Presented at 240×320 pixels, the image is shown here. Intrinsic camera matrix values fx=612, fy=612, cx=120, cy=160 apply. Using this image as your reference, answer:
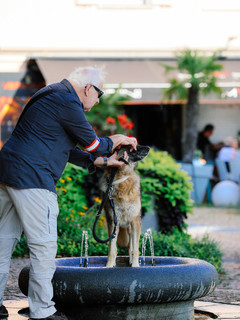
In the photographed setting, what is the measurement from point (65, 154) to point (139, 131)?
16758mm

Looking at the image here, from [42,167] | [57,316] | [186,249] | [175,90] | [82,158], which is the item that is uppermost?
[175,90]

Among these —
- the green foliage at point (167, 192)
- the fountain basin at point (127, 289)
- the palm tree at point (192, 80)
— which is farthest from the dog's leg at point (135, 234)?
the palm tree at point (192, 80)

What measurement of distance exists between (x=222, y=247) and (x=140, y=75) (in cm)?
907

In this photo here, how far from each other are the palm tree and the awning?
0.27 meters

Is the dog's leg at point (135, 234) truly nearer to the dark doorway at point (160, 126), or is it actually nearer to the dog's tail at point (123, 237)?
the dog's tail at point (123, 237)

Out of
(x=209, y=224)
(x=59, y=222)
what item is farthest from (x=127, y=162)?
(x=209, y=224)

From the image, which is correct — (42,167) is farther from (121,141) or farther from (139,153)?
(139,153)

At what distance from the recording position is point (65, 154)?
4238mm

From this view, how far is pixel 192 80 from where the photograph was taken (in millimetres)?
17078

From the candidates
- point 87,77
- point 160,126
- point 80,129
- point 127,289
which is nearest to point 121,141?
point 80,129

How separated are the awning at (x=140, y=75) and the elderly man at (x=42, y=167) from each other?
12609mm

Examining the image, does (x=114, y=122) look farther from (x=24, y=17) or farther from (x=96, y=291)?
(x=96, y=291)

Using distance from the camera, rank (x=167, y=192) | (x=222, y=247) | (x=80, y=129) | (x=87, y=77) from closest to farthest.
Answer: (x=80, y=129)
(x=87, y=77)
(x=167, y=192)
(x=222, y=247)

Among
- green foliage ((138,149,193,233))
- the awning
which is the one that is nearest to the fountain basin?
green foliage ((138,149,193,233))
